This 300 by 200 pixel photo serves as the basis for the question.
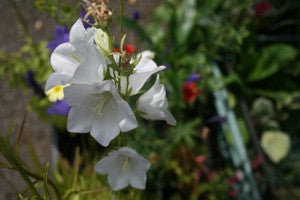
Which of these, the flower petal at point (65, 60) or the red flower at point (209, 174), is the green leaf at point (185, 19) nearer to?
the red flower at point (209, 174)

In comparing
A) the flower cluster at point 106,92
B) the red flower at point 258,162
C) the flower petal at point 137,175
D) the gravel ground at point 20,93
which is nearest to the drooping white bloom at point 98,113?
the flower cluster at point 106,92

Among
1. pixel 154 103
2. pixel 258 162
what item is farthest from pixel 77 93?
pixel 258 162

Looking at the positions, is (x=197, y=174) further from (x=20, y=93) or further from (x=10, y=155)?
(x=20, y=93)

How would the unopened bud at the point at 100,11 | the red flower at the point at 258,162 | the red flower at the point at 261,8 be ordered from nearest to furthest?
the unopened bud at the point at 100,11 < the red flower at the point at 258,162 < the red flower at the point at 261,8

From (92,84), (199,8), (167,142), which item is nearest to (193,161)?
(167,142)

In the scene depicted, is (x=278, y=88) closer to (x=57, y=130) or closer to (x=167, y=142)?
(x=167, y=142)

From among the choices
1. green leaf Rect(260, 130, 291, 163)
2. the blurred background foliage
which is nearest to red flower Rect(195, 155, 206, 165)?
the blurred background foliage

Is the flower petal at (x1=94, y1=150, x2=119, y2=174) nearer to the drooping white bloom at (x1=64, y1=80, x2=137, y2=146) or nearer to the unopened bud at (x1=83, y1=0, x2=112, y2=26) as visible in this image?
the drooping white bloom at (x1=64, y1=80, x2=137, y2=146)
